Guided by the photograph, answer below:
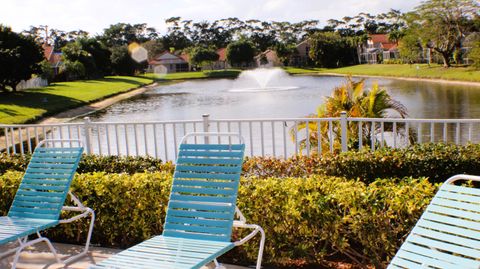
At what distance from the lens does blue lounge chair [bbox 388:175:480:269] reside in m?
2.86

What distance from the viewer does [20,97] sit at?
34281 millimetres

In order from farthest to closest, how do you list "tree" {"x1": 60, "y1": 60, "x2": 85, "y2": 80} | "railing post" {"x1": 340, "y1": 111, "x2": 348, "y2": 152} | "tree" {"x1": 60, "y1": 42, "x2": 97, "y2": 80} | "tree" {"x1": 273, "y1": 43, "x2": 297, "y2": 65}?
"tree" {"x1": 273, "y1": 43, "x2": 297, "y2": 65}
"tree" {"x1": 60, "y1": 42, "x2": 97, "y2": 80}
"tree" {"x1": 60, "y1": 60, "x2": 85, "y2": 80}
"railing post" {"x1": 340, "y1": 111, "x2": 348, "y2": 152}

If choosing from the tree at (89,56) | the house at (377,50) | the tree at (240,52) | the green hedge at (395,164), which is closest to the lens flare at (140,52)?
the tree at (240,52)

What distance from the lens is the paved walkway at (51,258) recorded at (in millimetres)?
4535

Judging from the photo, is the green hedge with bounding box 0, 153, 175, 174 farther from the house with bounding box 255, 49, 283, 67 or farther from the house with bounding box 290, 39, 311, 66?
the house with bounding box 290, 39, 311, 66

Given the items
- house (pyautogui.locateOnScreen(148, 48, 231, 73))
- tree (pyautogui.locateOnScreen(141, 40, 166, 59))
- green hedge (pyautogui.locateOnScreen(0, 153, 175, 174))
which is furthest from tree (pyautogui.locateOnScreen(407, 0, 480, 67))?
tree (pyautogui.locateOnScreen(141, 40, 166, 59))

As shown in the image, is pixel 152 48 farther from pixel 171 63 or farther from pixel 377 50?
pixel 377 50

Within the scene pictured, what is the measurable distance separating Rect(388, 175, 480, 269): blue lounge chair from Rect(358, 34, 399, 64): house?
277 feet

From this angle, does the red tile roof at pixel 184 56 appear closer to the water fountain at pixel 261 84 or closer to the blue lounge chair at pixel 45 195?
the water fountain at pixel 261 84

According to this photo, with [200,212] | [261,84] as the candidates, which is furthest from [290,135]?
[261,84]

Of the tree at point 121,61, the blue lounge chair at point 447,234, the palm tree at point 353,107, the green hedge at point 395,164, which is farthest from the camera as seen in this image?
the tree at point 121,61

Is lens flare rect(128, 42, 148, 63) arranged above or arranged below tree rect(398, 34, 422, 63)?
above

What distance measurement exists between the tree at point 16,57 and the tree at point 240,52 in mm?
52200

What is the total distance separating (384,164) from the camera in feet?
19.7
